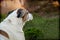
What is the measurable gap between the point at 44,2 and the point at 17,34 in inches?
264

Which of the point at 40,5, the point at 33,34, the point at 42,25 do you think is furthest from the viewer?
the point at 40,5

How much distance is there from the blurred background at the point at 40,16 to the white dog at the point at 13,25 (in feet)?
5.41

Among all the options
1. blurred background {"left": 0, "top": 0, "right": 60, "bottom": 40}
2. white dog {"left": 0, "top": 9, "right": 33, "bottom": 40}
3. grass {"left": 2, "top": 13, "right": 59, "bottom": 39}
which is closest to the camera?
white dog {"left": 0, "top": 9, "right": 33, "bottom": 40}

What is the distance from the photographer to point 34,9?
10.9 metres

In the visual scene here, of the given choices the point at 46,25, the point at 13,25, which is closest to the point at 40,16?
the point at 46,25

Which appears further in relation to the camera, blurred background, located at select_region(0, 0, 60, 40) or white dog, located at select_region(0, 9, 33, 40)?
blurred background, located at select_region(0, 0, 60, 40)

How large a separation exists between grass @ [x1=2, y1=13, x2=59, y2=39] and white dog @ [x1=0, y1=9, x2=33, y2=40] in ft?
8.10

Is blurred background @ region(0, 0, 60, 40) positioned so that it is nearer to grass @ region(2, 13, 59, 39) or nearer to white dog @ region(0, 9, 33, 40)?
grass @ region(2, 13, 59, 39)

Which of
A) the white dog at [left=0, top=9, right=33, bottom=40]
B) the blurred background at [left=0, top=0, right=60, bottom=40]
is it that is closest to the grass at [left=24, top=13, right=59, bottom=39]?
the blurred background at [left=0, top=0, right=60, bottom=40]

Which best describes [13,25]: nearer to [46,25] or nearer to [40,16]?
[46,25]

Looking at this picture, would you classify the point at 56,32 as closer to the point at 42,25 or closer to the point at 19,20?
the point at 42,25

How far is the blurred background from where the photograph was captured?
739 centimetres

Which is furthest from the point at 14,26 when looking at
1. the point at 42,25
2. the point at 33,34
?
the point at 42,25

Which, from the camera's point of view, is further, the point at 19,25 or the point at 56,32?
the point at 56,32
